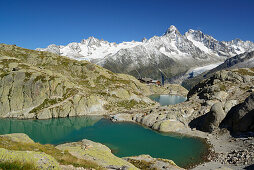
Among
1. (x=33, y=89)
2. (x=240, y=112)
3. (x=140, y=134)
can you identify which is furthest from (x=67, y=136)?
(x=240, y=112)

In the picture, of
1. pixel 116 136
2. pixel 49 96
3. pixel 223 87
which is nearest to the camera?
pixel 116 136

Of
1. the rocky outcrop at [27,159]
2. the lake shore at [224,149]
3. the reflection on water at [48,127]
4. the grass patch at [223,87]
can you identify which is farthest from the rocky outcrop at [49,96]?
the rocky outcrop at [27,159]

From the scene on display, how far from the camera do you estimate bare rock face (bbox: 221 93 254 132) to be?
2095 inches

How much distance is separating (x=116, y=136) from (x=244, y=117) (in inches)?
1685

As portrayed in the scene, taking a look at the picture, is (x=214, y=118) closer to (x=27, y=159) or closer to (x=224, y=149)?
(x=224, y=149)

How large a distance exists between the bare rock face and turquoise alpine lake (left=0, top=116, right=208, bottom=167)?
12.1m

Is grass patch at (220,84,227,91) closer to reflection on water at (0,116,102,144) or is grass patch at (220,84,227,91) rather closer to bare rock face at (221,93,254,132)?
bare rock face at (221,93,254,132)

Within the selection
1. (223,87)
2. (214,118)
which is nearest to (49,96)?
(214,118)

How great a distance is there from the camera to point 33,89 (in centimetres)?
10275

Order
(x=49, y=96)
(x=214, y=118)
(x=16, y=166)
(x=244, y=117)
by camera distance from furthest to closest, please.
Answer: (x=49, y=96) < (x=214, y=118) < (x=244, y=117) < (x=16, y=166)

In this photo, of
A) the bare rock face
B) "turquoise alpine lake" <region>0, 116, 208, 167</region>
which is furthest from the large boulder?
"turquoise alpine lake" <region>0, 116, 208, 167</region>

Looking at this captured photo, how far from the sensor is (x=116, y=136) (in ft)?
216

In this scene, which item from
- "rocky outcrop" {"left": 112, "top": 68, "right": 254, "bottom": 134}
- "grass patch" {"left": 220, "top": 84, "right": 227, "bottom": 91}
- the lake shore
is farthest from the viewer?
"grass patch" {"left": 220, "top": 84, "right": 227, "bottom": 91}

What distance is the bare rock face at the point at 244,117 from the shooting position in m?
53.2
